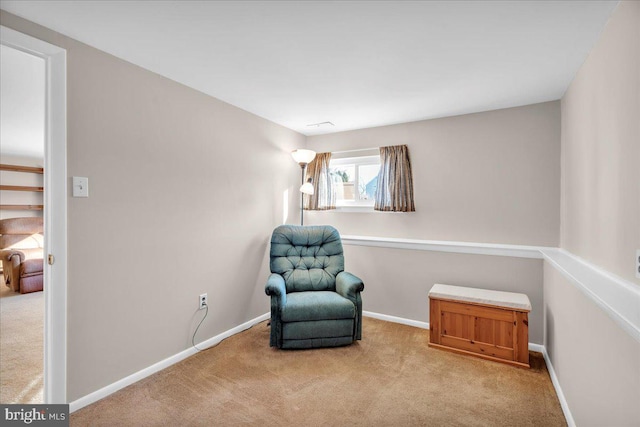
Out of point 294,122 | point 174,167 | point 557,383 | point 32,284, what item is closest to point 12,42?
point 174,167

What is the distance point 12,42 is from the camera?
5.34 ft

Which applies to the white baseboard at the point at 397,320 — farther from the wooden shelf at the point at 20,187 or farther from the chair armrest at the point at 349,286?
the wooden shelf at the point at 20,187

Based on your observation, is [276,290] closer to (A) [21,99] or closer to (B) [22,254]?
(A) [21,99]

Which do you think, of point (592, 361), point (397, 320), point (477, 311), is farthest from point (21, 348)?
point (592, 361)

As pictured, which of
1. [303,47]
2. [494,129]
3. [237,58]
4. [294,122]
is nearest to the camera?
[303,47]

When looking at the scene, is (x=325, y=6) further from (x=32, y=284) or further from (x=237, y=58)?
(x=32, y=284)

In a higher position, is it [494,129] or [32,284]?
[494,129]

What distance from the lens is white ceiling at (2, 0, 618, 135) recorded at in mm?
1546

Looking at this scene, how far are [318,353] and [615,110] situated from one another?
8.41ft

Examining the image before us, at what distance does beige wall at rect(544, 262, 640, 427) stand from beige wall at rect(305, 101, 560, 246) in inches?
29.6

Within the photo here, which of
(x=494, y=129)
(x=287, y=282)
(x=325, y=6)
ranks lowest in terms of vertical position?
(x=287, y=282)

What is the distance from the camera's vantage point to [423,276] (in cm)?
329

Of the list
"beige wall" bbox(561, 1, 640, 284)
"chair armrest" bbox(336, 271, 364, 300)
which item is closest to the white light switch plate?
"chair armrest" bbox(336, 271, 364, 300)

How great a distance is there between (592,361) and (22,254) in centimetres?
658
